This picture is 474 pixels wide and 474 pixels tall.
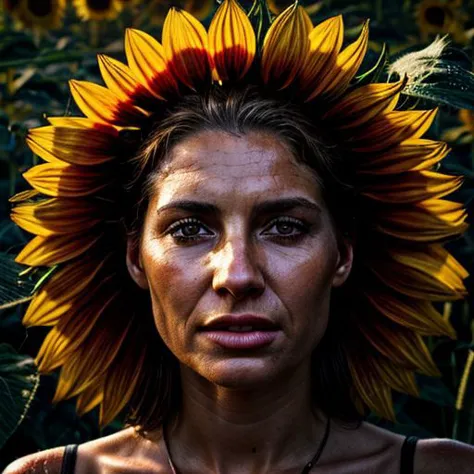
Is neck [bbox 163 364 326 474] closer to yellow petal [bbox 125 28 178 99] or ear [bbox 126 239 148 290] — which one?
ear [bbox 126 239 148 290]

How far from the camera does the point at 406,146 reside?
117 inches

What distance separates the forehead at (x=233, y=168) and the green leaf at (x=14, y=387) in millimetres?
644

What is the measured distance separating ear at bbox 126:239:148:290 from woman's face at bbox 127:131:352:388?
113 millimetres

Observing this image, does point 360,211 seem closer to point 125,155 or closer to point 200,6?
point 125,155

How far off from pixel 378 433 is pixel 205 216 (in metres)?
0.63

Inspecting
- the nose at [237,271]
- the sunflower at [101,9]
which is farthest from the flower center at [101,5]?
the nose at [237,271]

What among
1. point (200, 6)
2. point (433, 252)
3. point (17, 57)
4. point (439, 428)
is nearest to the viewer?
point (433, 252)

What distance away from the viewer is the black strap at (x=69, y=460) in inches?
124

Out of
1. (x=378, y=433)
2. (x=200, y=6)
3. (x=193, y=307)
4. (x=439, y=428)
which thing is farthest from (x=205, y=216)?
(x=200, y=6)

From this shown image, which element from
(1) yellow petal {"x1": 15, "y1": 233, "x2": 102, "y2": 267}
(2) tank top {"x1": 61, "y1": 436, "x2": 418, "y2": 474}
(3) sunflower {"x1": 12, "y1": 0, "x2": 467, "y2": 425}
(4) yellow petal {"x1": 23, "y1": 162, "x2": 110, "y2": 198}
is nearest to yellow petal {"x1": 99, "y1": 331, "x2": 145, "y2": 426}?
(3) sunflower {"x1": 12, "y1": 0, "x2": 467, "y2": 425}

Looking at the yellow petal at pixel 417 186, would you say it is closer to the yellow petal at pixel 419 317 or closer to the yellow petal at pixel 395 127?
the yellow petal at pixel 395 127

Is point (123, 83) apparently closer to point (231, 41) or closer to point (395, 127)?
point (231, 41)

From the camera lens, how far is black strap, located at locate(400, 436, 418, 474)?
304 centimetres

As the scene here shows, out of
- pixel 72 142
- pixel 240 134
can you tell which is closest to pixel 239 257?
pixel 240 134
